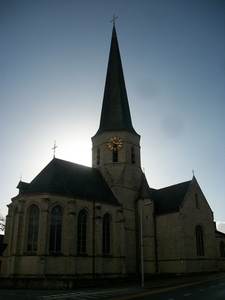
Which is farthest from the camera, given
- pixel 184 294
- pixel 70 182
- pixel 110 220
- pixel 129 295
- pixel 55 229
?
pixel 110 220

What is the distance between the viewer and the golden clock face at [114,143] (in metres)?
41.2

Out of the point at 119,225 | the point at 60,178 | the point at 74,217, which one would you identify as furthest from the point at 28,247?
the point at 119,225

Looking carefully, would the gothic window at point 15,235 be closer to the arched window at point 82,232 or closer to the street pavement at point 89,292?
the street pavement at point 89,292

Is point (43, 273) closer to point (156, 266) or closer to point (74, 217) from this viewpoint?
point (74, 217)

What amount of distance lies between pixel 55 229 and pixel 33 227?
2.26 meters

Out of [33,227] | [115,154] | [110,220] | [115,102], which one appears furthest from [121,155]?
[33,227]

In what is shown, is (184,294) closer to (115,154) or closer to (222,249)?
(115,154)

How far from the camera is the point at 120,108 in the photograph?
43.4 meters

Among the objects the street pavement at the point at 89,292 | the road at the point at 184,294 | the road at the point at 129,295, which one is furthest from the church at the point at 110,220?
the road at the point at 184,294

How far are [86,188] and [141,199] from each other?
8.34 m

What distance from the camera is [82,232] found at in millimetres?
32438

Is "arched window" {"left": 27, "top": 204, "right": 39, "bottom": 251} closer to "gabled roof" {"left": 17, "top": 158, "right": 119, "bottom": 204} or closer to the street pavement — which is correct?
"gabled roof" {"left": 17, "top": 158, "right": 119, "bottom": 204}

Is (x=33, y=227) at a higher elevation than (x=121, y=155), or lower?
lower

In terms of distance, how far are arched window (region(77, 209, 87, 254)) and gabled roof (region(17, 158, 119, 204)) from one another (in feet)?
7.18
